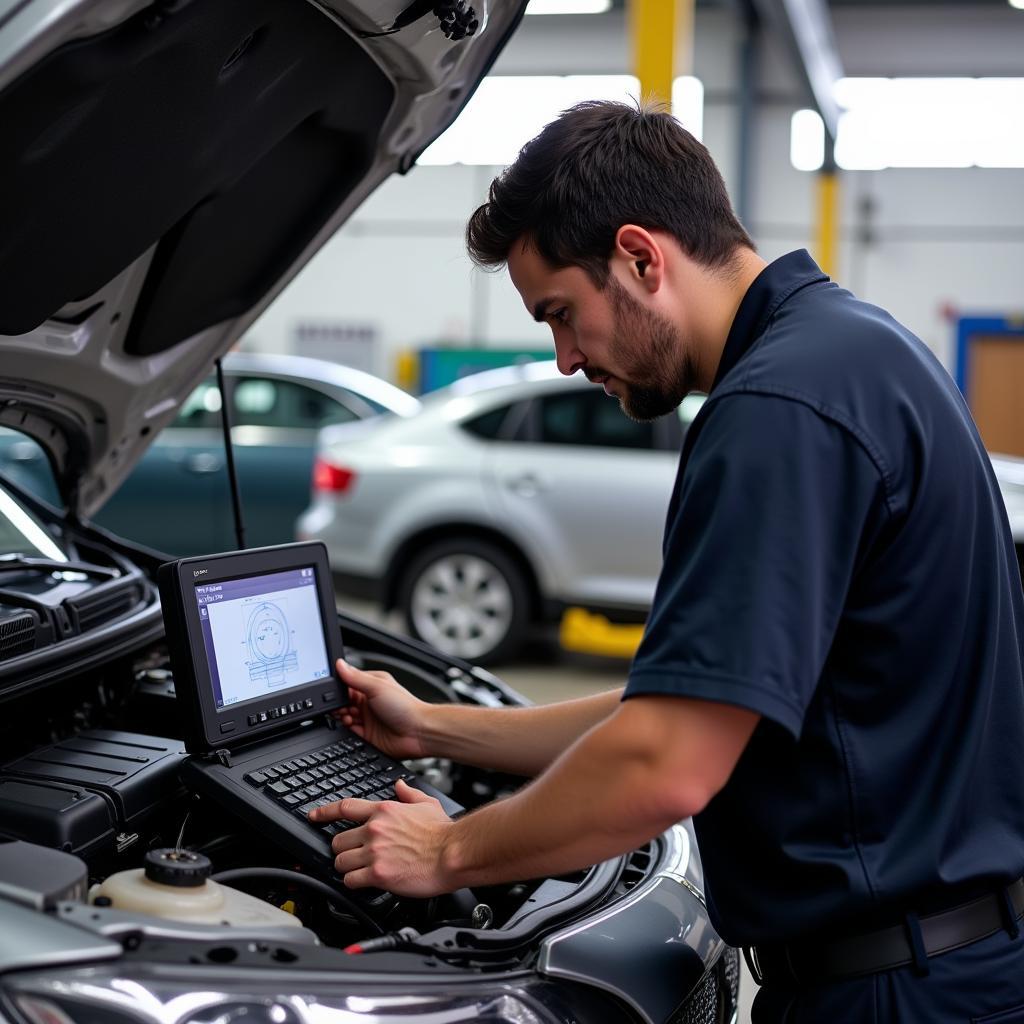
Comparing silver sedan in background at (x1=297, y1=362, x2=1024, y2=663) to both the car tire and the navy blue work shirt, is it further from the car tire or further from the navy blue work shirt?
the navy blue work shirt

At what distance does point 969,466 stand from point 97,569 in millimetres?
1411

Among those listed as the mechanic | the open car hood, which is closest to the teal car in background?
the open car hood

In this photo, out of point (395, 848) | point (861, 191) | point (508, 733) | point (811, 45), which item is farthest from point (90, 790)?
point (861, 191)

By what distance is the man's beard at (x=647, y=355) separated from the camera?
4.40ft

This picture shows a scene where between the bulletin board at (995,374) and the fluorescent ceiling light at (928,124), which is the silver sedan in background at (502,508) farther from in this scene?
the fluorescent ceiling light at (928,124)

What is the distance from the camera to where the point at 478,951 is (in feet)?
4.43

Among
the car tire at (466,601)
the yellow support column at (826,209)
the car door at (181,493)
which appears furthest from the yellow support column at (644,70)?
the yellow support column at (826,209)

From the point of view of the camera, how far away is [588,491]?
547cm

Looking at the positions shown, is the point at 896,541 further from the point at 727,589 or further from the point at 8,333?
the point at 8,333

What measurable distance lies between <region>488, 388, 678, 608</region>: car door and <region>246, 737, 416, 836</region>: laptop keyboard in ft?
12.1

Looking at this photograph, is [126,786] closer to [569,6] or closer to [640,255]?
[640,255]

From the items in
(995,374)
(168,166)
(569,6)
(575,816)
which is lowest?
(575,816)

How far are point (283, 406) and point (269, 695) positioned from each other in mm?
5539

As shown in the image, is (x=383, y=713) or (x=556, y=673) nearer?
(x=383, y=713)
